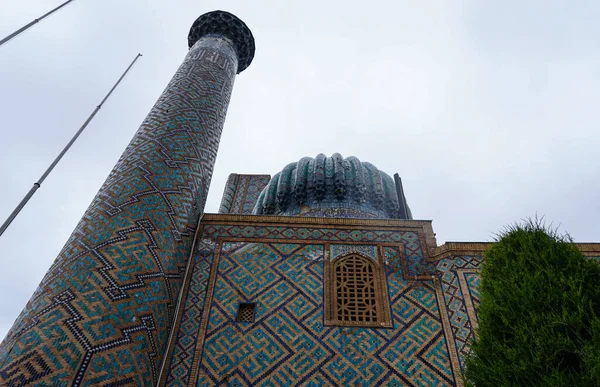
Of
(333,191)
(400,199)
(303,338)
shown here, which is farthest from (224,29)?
(303,338)

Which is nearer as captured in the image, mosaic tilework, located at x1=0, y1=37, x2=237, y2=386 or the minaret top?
mosaic tilework, located at x1=0, y1=37, x2=237, y2=386

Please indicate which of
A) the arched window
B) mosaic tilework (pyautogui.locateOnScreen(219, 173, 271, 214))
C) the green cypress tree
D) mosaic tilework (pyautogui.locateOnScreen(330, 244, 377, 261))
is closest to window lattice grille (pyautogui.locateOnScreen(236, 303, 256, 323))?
the arched window

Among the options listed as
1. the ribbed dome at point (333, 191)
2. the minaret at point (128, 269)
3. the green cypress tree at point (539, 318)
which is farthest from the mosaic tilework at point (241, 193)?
the green cypress tree at point (539, 318)

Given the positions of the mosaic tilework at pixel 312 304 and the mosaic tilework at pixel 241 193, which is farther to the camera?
the mosaic tilework at pixel 241 193

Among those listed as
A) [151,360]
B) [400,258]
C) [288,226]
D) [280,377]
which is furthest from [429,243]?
[151,360]

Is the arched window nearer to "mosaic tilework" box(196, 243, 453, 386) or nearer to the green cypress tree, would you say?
"mosaic tilework" box(196, 243, 453, 386)

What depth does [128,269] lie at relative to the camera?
3.72 metres

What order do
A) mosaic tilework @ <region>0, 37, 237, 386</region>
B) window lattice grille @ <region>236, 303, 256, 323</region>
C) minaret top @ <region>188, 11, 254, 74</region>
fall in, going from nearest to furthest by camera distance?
mosaic tilework @ <region>0, 37, 237, 386</region>, window lattice grille @ <region>236, 303, 256, 323</region>, minaret top @ <region>188, 11, 254, 74</region>

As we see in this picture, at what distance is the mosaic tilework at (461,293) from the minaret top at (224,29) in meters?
5.29

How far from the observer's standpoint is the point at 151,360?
11.7 feet

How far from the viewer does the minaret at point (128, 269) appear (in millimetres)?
3092

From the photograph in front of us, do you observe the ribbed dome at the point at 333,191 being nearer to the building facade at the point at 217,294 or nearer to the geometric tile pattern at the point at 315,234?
the geometric tile pattern at the point at 315,234

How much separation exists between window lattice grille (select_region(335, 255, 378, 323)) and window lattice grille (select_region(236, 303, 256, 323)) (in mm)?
864

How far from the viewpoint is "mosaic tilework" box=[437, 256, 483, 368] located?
406 centimetres
